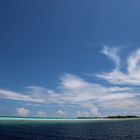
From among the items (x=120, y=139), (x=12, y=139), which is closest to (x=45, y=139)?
(x=12, y=139)

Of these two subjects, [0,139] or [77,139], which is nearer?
[0,139]

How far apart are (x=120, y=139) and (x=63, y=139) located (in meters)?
15.6

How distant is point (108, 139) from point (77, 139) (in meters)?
8.22

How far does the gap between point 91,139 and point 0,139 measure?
23066 mm

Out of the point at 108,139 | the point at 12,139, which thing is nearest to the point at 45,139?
the point at 12,139

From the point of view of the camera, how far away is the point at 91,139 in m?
→ 56.0

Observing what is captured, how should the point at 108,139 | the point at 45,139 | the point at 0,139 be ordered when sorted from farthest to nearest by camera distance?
the point at 108,139, the point at 45,139, the point at 0,139

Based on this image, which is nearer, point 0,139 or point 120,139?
point 0,139

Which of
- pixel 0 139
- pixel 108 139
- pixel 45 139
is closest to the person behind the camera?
pixel 0 139

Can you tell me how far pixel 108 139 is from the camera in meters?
56.0

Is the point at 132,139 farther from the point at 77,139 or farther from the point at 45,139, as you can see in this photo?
the point at 45,139

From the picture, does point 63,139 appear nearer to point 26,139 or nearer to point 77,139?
point 77,139

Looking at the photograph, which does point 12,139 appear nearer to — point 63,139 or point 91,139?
point 63,139

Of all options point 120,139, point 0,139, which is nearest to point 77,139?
point 120,139
